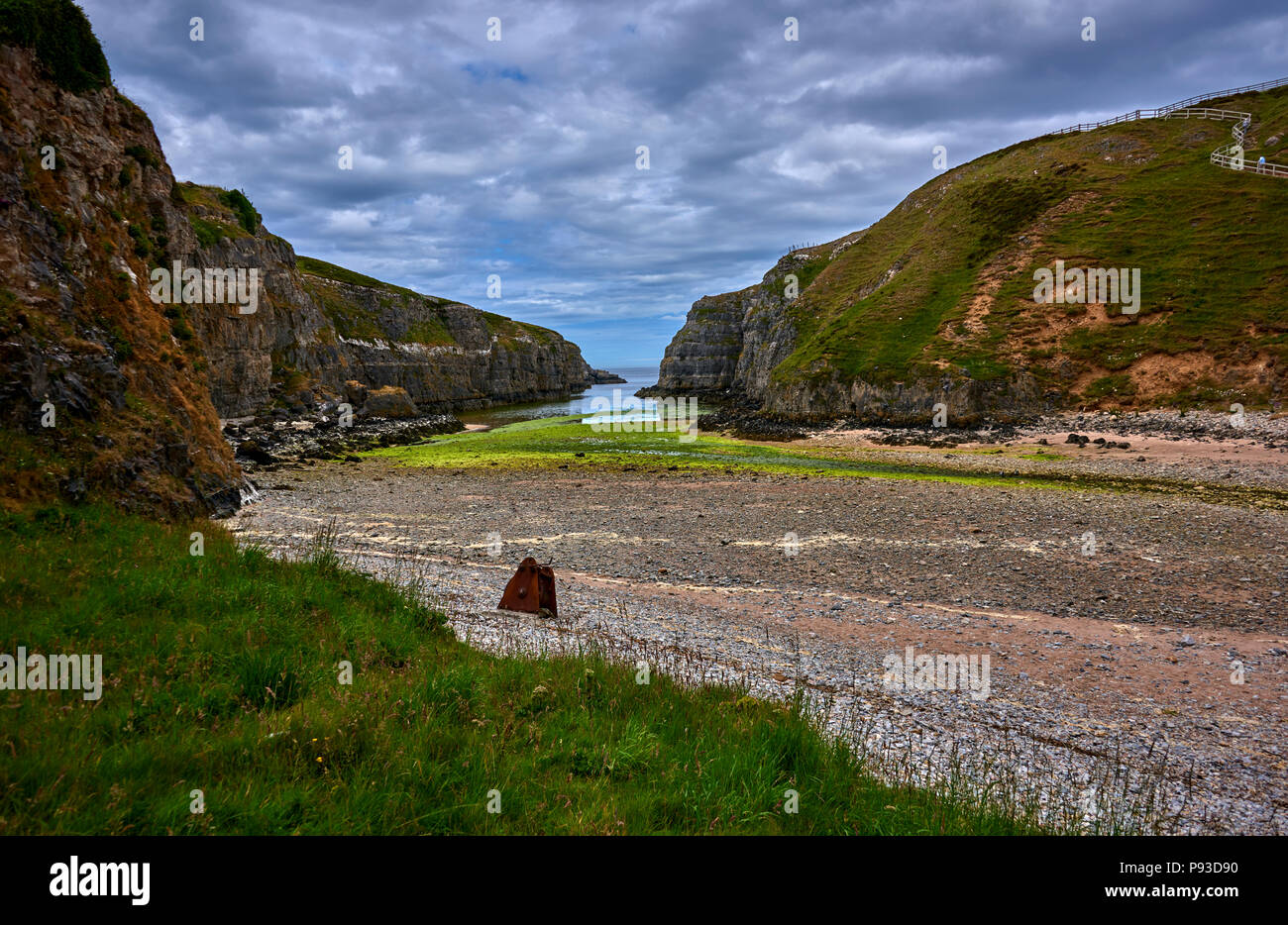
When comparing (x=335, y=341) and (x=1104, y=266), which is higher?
(x=1104, y=266)

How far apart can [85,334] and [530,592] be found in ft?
60.1

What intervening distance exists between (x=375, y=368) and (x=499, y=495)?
96.7 m

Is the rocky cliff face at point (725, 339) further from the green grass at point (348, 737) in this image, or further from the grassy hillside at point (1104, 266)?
the green grass at point (348, 737)

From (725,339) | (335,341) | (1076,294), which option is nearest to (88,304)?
(335,341)

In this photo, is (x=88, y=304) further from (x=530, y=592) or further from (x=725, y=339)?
(x=725, y=339)

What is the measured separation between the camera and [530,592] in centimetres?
1397

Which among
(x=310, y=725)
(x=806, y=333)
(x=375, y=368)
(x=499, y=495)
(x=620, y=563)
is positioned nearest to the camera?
(x=310, y=725)

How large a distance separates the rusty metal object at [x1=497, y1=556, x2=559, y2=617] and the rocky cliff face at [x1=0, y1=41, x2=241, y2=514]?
31.1ft

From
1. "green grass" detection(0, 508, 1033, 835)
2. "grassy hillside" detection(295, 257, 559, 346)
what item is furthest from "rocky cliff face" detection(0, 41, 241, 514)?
"grassy hillside" detection(295, 257, 559, 346)

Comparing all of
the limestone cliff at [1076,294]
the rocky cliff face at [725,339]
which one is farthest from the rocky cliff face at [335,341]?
the limestone cliff at [1076,294]

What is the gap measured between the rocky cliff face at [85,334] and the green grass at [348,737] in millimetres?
7063
